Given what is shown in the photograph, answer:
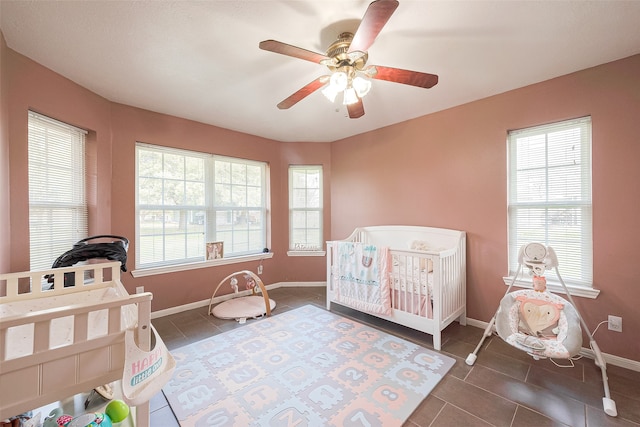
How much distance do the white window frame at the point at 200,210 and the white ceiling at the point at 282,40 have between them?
3.05 ft

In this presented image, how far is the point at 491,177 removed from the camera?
8.71ft

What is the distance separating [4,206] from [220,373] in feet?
6.20

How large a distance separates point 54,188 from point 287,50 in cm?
243

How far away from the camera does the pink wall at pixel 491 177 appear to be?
201cm

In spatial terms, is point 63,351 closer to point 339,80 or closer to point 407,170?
point 339,80

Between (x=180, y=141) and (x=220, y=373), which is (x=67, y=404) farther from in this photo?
(x=180, y=141)

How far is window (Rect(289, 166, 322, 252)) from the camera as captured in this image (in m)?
4.27

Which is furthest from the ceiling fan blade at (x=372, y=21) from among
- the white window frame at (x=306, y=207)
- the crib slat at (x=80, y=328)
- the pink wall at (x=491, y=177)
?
the white window frame at (x=306, y=207)

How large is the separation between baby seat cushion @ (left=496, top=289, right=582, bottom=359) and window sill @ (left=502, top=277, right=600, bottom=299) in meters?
0.39

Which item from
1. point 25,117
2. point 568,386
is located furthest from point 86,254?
point 568,386

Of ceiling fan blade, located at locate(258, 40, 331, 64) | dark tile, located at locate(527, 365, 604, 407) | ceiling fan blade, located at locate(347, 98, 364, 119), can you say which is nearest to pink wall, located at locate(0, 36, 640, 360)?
dark tile, located at locate(527, 365, 604, 407)

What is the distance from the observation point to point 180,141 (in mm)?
3166

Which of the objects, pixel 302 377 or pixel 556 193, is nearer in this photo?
pixel 302 377

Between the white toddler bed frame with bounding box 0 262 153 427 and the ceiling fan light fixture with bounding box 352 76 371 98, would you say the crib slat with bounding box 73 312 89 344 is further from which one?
the ceiling fan light fixture with bounding box 352 76 371 98
